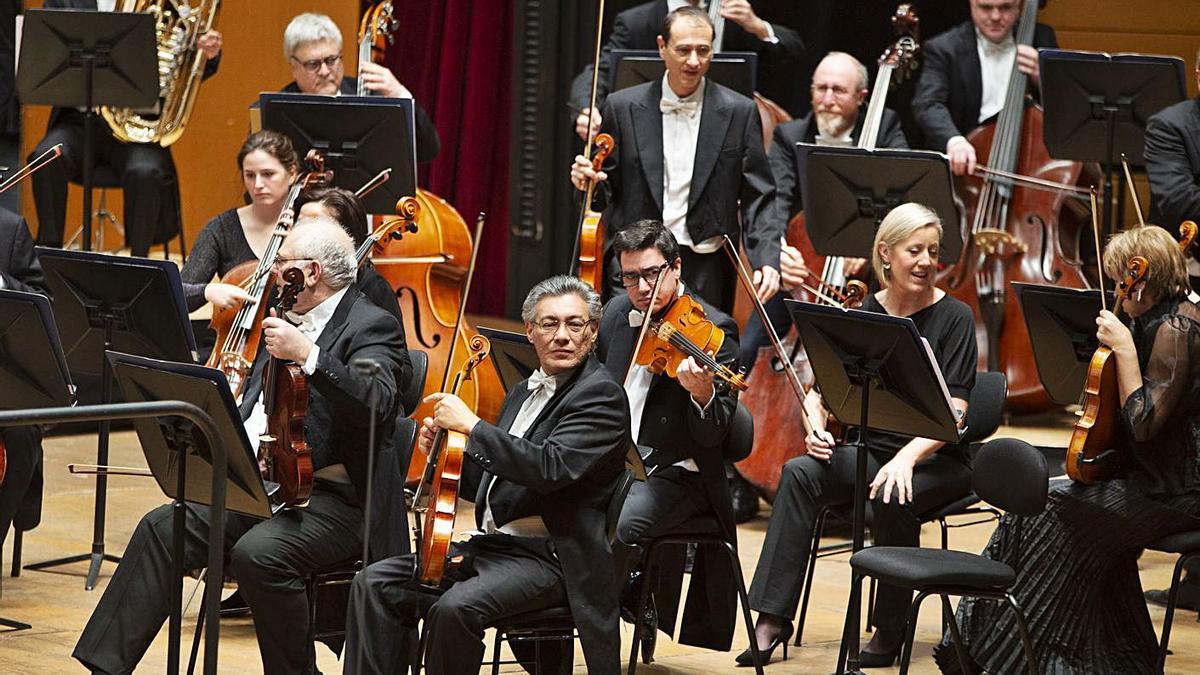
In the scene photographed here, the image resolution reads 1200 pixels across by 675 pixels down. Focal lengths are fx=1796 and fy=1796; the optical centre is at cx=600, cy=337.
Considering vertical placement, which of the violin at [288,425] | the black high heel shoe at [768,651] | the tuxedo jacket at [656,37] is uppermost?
the tuxedo jacket at [656,37]

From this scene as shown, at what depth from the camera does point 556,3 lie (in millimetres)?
8391

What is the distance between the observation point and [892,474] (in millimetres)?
4488

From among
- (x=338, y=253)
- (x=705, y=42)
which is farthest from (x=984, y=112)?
(x=338, y=253)

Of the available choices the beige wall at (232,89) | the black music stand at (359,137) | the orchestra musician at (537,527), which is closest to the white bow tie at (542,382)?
the orchestra musician at (537,527)

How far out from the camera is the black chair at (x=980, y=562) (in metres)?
3.81

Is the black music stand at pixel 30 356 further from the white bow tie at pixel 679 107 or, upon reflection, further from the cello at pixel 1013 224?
the cello at pixel 1013 224

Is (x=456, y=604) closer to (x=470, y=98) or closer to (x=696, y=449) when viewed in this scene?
(x=696, y=449)

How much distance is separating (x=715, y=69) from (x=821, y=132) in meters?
0.42

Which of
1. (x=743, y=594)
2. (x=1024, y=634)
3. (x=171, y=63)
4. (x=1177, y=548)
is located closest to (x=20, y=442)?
(x=743, y=594)

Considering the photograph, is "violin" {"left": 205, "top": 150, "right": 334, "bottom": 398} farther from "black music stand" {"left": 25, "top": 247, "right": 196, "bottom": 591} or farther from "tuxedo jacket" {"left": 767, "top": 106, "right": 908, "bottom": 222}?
"tuxedo jacket" {"left": 767, "top": 106, "right": 908, "bottom": 222}

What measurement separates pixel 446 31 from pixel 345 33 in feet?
1.84

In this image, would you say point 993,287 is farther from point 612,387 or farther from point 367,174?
point 612,387

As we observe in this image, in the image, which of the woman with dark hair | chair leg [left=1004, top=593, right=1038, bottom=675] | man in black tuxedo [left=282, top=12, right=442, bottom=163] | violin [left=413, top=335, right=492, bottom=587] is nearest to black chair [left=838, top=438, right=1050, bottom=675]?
chair leg [left=1004, top=593, right=1038, bottom=675]

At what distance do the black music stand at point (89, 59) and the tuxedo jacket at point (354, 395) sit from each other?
205cm
